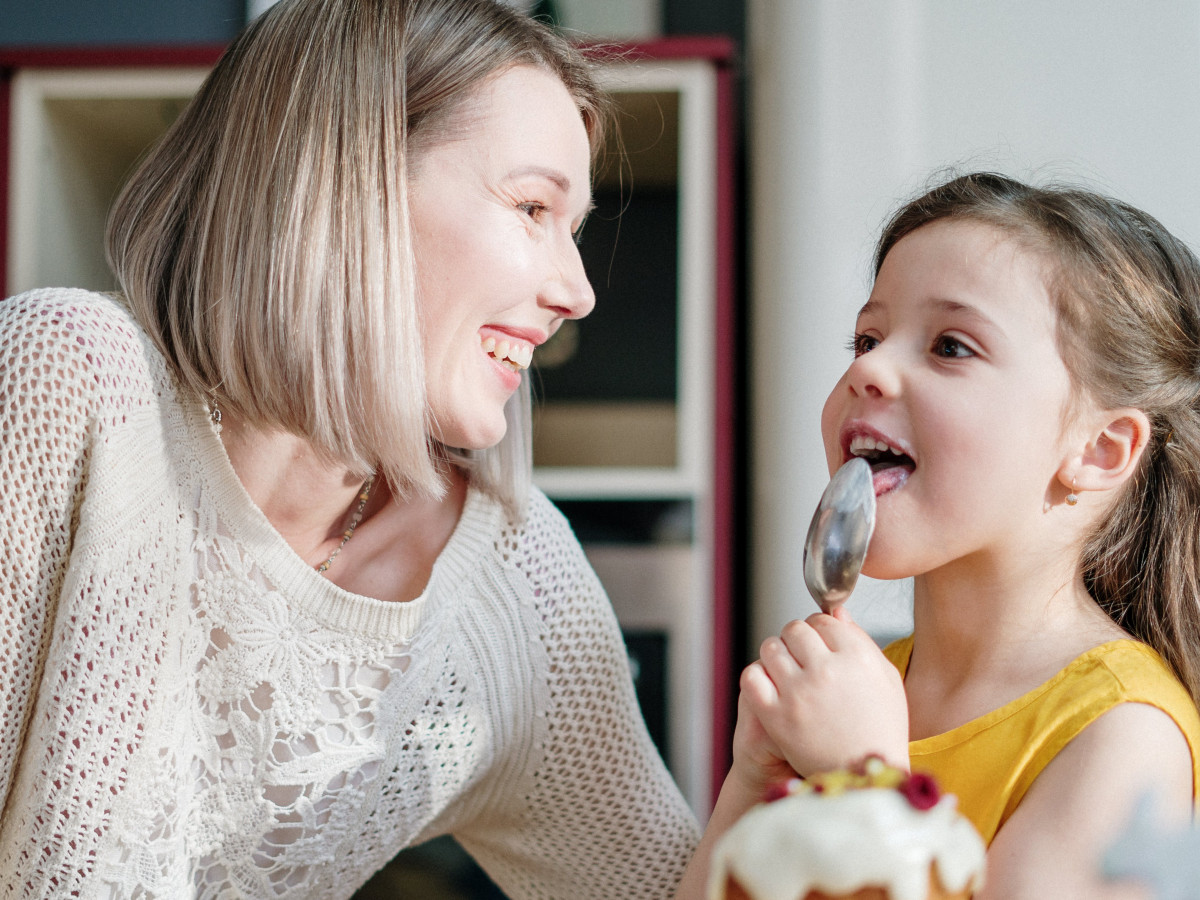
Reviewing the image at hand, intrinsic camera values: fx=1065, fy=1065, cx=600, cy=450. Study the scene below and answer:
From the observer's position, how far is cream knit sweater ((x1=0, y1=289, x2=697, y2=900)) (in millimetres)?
785

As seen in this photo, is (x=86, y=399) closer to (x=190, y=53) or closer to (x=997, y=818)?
(x=997, y=818)

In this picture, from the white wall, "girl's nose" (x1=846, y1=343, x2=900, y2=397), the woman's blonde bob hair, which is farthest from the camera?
the white wall

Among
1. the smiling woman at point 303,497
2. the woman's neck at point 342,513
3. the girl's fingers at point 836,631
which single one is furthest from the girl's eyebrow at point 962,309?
the woman's neck at point 342,513

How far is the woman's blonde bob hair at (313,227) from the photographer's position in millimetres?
850

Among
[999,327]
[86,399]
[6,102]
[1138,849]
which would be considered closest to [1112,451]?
[999,327]

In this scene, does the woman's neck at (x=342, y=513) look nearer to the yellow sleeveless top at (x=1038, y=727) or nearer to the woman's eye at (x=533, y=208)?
the woman's eye at (x=533, y=208)

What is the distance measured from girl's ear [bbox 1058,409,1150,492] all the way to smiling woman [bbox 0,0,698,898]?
1.42 feet

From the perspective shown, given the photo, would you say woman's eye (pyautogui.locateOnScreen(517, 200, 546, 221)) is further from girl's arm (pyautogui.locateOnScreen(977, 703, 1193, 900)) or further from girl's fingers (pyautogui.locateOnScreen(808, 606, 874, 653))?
girl's arm (pyautogui.locateOnScreen(977, 703, 1193, 900))

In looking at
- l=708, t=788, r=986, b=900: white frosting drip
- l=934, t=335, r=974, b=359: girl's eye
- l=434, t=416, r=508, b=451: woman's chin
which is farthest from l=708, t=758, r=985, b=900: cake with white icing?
l=434, t=416, r=508, b=451: woman's chin

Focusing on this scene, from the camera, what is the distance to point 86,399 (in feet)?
2.63

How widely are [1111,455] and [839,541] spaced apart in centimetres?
23

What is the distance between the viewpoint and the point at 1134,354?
73cm

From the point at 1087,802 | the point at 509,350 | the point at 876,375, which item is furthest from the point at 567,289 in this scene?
the point at 1087,802

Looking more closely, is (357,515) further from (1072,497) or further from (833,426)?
(1072,497)
